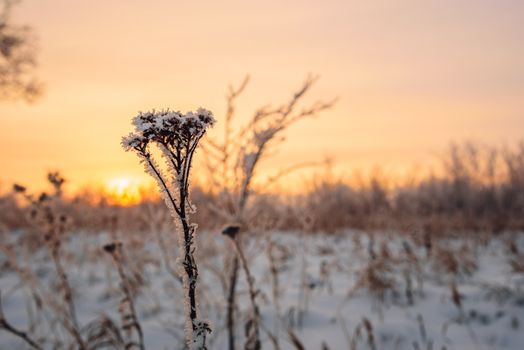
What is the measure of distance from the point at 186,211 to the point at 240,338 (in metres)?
1.88

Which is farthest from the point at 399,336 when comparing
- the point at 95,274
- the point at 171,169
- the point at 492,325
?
the point at 95,274

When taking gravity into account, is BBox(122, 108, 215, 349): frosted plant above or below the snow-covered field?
above

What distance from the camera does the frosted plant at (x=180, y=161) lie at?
856mm

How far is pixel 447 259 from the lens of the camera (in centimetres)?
369

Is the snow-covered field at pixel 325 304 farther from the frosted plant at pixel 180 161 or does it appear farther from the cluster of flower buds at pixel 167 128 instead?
the cluster of flower buds at pixel 167 128

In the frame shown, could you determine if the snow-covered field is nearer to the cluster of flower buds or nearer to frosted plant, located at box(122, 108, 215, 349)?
frosted plant, located at box(122, 108, 215, 349)

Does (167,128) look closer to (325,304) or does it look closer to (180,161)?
(180,161)

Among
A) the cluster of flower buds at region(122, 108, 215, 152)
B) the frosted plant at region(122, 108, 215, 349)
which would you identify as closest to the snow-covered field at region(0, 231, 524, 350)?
the frosted plant at region(122, 108, 215, 349)

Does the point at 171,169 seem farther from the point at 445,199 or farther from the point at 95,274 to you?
the point at 445,199

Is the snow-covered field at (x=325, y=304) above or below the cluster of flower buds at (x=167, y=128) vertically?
below

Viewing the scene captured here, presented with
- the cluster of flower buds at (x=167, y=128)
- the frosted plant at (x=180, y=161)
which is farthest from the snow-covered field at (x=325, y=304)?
the cluster of flower buds at (x=167, y=128)

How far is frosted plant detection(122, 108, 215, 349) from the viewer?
856mm

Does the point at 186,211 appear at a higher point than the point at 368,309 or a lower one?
higher

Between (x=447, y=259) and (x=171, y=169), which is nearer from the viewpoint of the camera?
(x=171, y=169)
